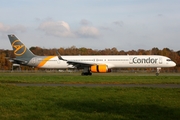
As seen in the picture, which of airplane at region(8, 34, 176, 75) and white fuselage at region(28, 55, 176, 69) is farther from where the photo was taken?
white fuselage at region(28, 55, 176, 69)

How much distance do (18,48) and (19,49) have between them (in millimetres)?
274

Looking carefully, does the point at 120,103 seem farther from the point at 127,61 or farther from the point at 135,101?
the point at 127,61

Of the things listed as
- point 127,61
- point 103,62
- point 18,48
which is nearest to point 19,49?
point 18,48

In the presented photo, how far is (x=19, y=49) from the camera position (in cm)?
5444

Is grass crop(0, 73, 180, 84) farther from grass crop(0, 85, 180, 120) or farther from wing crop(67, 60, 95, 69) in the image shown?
grass crop(0, 85, 180, 120)

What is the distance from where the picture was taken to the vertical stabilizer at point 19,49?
178ft

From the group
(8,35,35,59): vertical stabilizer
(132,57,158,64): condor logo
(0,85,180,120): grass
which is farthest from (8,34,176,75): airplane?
(0,85,180,120): grass

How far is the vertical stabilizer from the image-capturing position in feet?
178

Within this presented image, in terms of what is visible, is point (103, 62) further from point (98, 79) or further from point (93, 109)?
point (93, 109)

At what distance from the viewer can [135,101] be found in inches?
536

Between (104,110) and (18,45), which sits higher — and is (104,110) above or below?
below

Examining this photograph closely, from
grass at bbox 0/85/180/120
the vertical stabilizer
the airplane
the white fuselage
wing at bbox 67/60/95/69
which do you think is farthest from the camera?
the vertical stabilizer

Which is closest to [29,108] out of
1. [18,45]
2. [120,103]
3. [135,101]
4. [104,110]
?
[104,110]

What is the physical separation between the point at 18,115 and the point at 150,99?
245 inches
